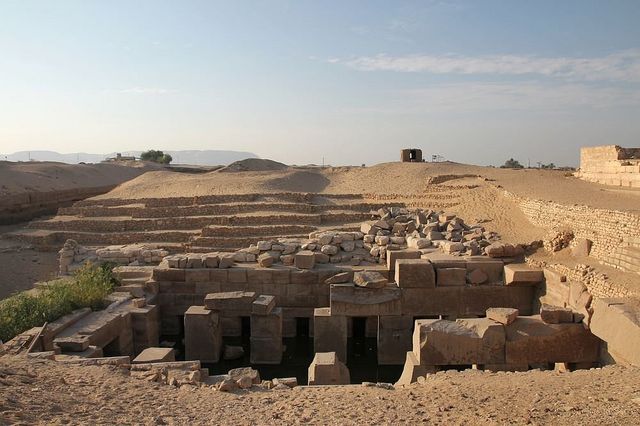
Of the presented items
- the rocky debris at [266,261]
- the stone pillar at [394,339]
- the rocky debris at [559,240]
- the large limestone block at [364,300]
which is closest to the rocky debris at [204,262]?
the rocky debris at [266,261]

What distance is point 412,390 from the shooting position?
620 centimetres

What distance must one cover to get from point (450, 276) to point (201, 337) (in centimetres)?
531

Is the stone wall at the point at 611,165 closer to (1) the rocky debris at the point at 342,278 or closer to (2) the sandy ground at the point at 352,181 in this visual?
(2) the sandy ground at the point at 352,181

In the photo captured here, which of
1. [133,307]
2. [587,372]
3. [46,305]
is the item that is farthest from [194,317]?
[587,372]

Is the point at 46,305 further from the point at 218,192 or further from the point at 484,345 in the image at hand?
the point at 218,192

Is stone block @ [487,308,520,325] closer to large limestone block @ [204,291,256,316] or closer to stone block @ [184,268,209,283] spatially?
large limestone block @ [204,291,256,316]

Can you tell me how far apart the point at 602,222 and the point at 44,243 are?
16.3 meters

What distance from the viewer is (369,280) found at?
10.8 meters

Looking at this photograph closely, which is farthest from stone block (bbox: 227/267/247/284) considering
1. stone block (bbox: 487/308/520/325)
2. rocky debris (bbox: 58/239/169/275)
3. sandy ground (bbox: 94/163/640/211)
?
sandy ground (bbox: 94/163/640/211)

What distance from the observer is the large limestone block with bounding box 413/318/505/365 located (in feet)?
26.9

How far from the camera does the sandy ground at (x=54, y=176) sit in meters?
26.5

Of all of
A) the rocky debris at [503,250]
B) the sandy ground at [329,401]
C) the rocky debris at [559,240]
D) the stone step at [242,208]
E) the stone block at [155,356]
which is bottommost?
the stone block at [155,356]

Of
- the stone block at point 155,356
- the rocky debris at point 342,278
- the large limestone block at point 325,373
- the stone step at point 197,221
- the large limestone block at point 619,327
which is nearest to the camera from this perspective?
the large limestone block at point 619,327

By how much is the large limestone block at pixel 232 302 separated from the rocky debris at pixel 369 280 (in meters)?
2.27
